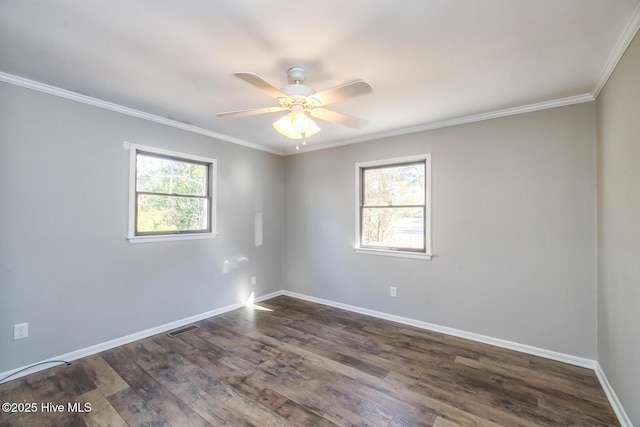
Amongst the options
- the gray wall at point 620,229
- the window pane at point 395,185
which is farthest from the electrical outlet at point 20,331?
the gray wall at point 620,229

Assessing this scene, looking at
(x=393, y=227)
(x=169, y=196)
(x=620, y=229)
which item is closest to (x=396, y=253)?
(x=393, y=227)

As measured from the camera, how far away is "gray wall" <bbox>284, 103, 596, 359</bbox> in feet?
8.84

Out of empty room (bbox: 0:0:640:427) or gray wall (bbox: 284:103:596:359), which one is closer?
empty room (bbox: 0:0:640:427)

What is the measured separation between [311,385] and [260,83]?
92.3 inches

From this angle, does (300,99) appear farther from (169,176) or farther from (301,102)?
(169,176)

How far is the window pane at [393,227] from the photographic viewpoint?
3678 mm

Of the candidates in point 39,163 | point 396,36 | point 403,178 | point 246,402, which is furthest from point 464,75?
point 39,163

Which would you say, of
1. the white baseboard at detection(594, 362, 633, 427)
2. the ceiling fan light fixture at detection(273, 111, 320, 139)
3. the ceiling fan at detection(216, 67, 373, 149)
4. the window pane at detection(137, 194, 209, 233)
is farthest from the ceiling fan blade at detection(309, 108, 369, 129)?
the white baseboard at detection(594, 362, 633, 427)

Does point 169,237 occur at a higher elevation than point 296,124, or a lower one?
lower

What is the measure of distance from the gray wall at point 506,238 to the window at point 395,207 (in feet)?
0.39

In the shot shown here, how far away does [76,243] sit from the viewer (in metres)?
2.74

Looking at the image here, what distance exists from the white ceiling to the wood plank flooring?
2.54m

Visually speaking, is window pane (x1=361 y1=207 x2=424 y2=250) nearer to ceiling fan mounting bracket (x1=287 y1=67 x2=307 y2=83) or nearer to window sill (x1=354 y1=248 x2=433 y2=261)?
window sill (x1=354 y1=248 x2=433 y2=261)

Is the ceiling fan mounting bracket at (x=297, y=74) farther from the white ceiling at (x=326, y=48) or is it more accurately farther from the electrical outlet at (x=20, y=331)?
the electrical outlet at (x=20, y=331)
